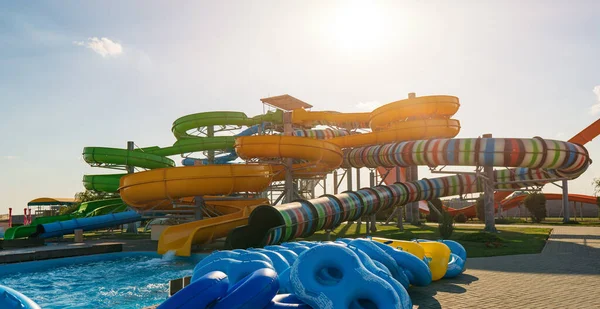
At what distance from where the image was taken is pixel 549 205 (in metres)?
40.9

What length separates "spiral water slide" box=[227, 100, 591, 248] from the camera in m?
12.7

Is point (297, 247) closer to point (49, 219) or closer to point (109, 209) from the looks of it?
point (49, 219)

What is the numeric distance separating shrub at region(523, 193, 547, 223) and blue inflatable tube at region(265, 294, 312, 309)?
95.0ft

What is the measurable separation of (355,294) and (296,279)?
66 centimetres

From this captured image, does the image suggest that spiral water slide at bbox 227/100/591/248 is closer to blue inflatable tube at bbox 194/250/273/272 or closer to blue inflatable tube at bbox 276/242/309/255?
blue inflatable tube at bbox 276/242/309/255

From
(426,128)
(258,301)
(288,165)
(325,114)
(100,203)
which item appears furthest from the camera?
(325,114)

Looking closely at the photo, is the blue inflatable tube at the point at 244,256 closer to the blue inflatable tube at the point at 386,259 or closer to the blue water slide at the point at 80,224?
the blue inflatable tube at the point at 386,259

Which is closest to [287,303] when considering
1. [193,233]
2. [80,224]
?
[193,233]

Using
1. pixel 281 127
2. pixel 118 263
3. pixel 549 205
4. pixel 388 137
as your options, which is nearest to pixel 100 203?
pixel 281 127

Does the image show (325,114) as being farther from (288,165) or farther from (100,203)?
(100,203)

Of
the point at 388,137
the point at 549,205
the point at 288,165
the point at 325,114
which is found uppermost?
the point at 325,114

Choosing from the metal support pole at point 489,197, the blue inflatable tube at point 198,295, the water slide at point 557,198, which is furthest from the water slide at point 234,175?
the water slide at point 557,198

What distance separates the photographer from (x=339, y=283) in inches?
182

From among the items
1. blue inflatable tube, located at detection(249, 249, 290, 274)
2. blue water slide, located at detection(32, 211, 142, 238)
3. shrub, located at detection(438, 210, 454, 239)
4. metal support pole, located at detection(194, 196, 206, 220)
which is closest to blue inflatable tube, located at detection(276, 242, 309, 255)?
blue inflatable tube, located at detection(249, 249, 290, 274)
